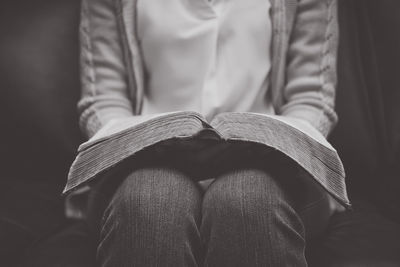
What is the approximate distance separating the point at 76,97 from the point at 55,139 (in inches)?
4.0

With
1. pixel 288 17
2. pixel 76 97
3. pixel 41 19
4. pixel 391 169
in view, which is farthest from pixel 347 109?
pixel 41 19

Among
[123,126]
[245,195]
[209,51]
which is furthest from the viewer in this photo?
[209,51]

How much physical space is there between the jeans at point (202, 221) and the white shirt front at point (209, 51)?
27 centimetres

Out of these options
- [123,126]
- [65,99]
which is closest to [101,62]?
[65,99]

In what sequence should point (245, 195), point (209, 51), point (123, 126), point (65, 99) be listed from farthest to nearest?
point (65, 99) → point (209, 51) → point (123, 126) → point (245, 195)

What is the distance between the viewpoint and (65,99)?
1127 mm

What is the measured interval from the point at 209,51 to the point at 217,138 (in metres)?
0.31

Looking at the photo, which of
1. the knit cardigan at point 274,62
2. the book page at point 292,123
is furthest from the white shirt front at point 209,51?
the book page at point 292,123

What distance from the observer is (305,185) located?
0.75 m

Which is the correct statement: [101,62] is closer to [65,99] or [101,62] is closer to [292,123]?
[65,99]

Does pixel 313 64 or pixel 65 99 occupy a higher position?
pixel 313 64

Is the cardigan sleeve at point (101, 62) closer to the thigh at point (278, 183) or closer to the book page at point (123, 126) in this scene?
the book page at point (123, 126)

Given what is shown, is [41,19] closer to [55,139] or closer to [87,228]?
[55,139]

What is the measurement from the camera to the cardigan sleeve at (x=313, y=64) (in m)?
0.95
